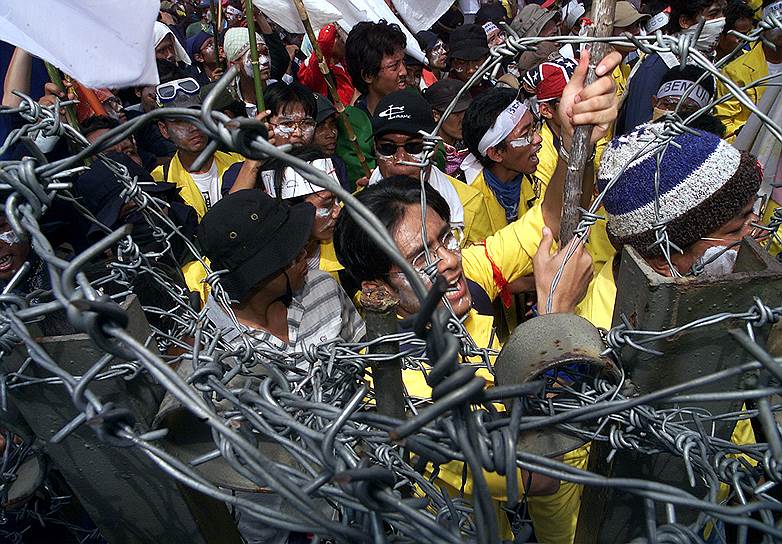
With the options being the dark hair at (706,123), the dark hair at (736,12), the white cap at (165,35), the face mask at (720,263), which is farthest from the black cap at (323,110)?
the dark hair at (736,12)

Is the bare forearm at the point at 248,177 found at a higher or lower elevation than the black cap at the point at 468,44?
higher

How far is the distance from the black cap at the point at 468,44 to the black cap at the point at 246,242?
4.18 m

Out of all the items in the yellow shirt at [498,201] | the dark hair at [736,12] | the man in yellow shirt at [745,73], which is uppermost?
the yellow shirt at [498,201]

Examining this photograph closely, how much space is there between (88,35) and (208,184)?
1952 millimetres

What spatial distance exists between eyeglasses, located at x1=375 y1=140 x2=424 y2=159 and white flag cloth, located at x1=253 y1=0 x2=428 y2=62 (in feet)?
4.44

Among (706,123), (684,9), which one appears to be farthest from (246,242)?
(684,9)

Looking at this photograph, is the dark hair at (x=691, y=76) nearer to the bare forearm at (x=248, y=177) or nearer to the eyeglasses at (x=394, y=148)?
the eyeglasses at (x=394, y=148)

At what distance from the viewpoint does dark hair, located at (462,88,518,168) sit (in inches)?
119

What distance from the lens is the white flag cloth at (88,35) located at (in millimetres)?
1402

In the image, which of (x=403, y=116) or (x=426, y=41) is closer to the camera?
(x=403, y=116)

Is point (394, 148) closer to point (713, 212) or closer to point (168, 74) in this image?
point (713, 212)

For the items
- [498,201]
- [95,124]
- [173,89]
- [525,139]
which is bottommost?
[498,201]

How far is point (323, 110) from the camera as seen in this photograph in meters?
3.67

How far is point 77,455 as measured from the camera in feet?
3.64
